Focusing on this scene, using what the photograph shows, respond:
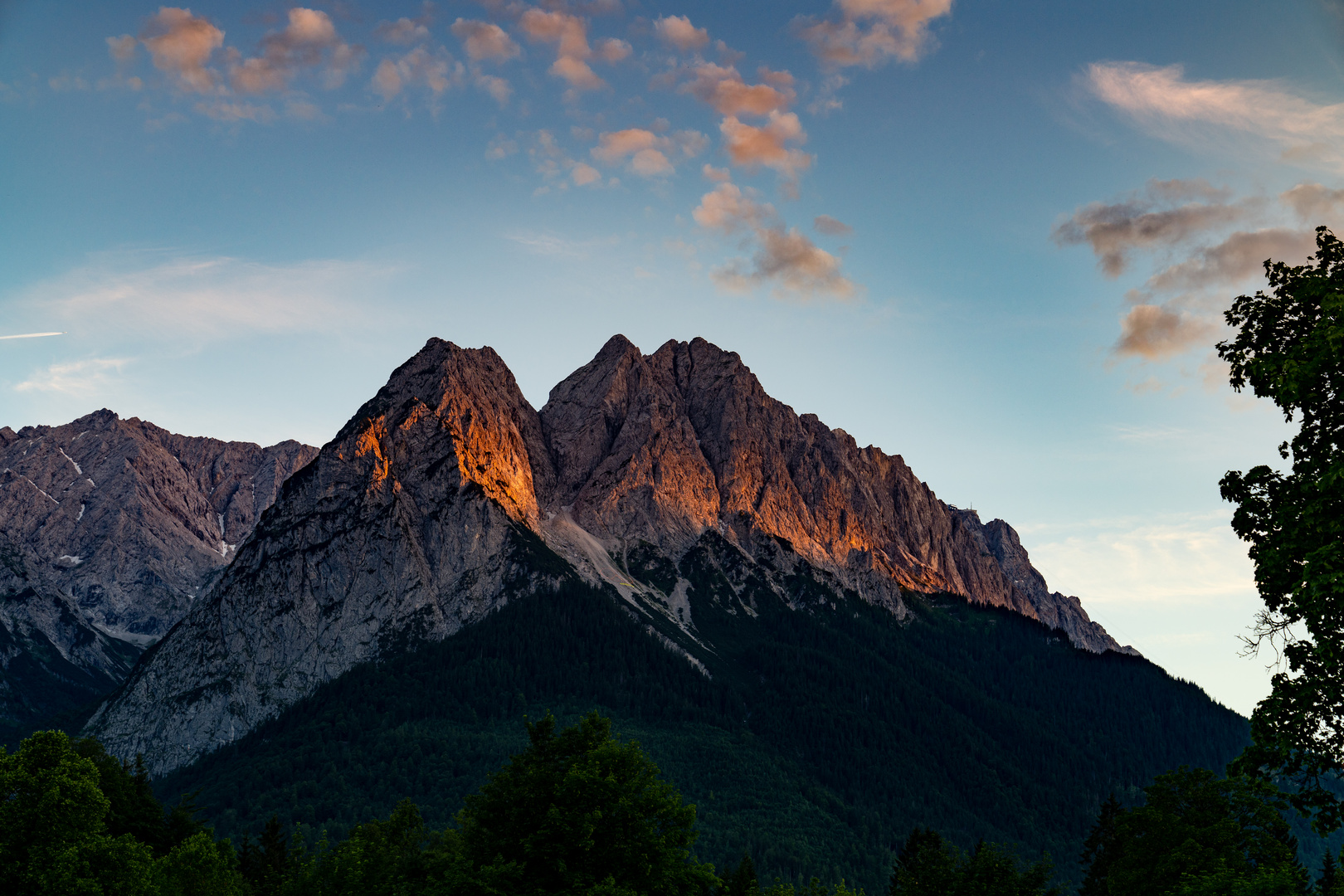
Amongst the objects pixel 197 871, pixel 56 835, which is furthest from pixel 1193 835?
pixel 56 835

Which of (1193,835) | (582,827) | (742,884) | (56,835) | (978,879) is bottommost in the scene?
(742,884)

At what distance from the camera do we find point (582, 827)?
38438 mm

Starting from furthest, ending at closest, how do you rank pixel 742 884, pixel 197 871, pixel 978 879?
pixel 742 884, pixel 197 871, pixel 978 879

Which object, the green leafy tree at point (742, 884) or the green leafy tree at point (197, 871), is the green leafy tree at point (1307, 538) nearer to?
the green leafy tree at point (742, 884)

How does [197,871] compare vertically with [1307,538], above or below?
below

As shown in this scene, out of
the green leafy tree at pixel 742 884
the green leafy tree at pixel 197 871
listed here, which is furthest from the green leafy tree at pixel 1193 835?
the green leafy tree at pixel 197 871

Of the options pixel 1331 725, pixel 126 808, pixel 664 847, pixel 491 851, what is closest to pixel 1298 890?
pixel 1331 725

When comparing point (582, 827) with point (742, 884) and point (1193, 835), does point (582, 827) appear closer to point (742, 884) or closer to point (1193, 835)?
point (1193, 835)

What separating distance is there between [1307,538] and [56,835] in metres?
59.0

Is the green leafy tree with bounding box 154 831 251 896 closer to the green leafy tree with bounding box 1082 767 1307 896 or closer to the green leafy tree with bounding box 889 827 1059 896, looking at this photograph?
the green leafy tree with bounding box 889 827 1059 896

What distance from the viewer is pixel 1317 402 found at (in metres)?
23.5

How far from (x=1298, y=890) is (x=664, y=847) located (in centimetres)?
2065

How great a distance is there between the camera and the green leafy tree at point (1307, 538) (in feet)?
72.9

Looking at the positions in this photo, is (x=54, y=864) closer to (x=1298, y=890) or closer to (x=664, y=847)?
(x=664, y=847)
